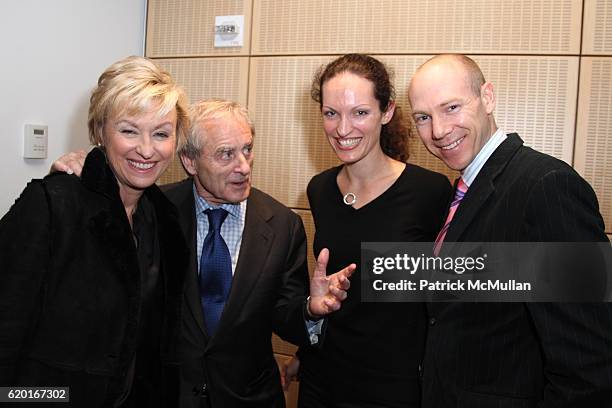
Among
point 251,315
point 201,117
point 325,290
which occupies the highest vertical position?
point 201,117

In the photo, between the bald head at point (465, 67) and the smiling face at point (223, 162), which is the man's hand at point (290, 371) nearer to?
the smiling face at point (223, 162)

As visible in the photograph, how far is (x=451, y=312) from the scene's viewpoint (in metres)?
1.46

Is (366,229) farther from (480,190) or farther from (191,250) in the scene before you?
(191,250)

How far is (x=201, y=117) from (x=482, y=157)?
99 cm

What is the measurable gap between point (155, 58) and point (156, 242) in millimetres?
2077

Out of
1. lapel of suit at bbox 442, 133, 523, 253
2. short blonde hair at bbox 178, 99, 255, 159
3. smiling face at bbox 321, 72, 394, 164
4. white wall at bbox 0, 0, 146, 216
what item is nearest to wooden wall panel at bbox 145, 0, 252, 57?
white wall at bbox 0, 0, 146, 216

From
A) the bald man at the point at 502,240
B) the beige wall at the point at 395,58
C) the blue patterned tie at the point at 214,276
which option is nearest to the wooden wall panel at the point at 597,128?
the beige wall at the point at 395,58

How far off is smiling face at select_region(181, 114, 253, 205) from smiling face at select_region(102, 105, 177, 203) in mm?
296

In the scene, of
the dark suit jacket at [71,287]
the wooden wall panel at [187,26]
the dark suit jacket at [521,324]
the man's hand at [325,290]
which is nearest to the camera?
the dark suit jacket at [521,324]

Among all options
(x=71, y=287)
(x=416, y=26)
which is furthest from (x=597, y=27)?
(x=71, y=287)

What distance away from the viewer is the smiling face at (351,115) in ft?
6.13

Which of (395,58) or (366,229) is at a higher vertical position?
(395,58)

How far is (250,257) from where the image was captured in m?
1.85

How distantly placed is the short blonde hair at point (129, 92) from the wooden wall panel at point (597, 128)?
2.02m
